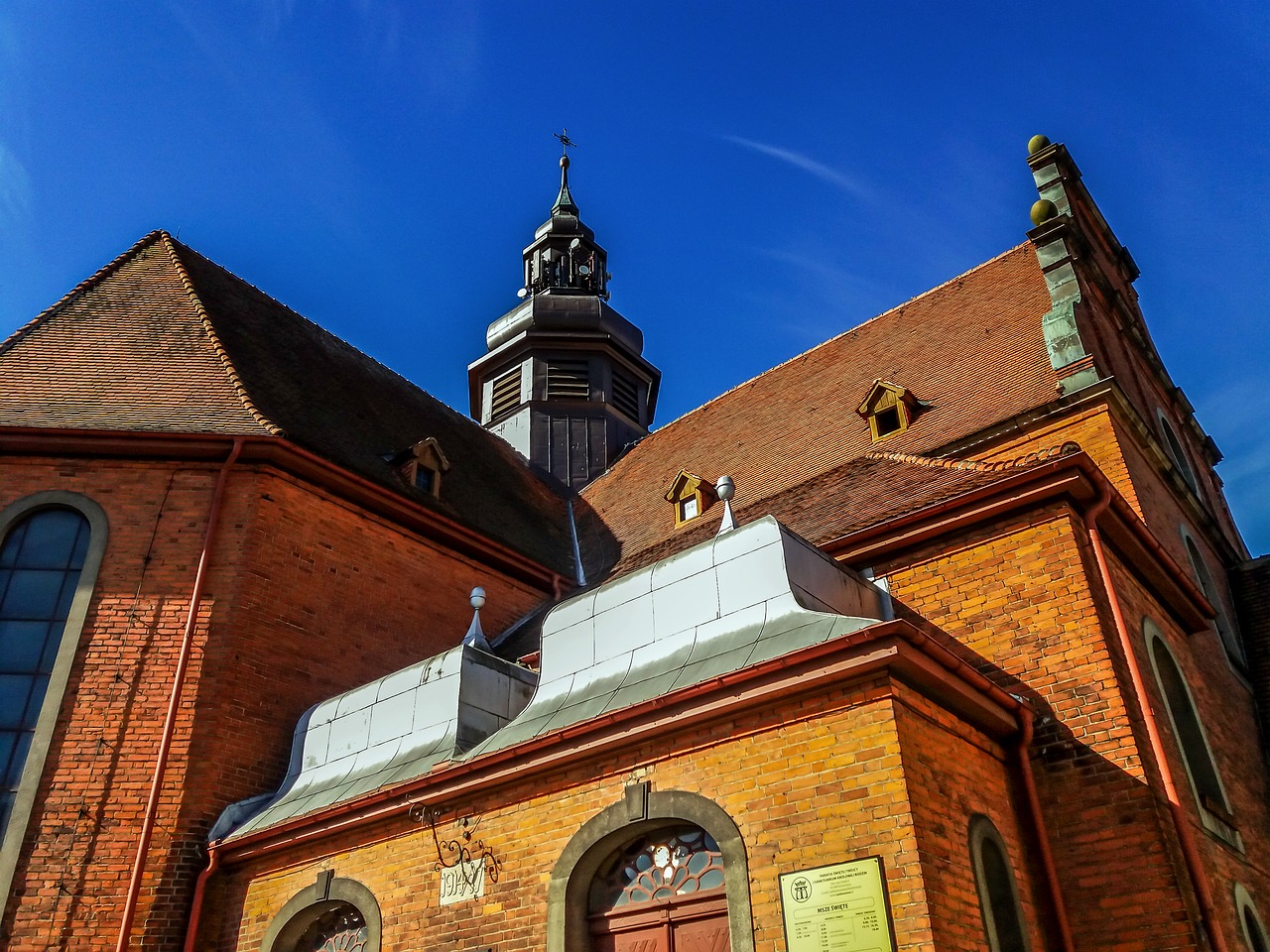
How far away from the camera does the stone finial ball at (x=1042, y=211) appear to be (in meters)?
13.9

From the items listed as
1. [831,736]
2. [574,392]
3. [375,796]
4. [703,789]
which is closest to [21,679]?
[375,796]

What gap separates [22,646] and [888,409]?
9.92 meters

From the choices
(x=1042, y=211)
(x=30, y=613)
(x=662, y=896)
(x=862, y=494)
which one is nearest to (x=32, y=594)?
(x=30, y=613)

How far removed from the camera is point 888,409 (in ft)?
43.9

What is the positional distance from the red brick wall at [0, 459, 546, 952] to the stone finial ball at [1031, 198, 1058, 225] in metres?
9.13

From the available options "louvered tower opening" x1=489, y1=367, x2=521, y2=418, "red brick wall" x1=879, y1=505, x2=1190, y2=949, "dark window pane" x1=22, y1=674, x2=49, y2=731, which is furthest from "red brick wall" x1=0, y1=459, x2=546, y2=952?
"louvered tower opening" x1=489, y1=367, x2=521, y2=418

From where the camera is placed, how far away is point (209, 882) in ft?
30.9

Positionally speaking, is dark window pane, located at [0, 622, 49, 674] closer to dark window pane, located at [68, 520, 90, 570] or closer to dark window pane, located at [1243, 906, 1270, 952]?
dark window pane, located at [68, 520, 90, 570]

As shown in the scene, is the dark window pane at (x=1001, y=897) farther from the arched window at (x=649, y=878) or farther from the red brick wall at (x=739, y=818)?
the arched window at (x=649, y=878)

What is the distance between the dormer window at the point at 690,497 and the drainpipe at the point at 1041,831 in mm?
6535

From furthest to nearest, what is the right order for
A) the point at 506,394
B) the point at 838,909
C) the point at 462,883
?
the point at 506,394 < the point at 462,883 < the point at 838,909

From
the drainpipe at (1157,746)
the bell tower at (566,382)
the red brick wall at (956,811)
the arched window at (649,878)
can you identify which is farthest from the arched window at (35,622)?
the bell tower at (566,382)

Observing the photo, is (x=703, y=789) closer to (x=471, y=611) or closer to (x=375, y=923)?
(x=375, y=923)

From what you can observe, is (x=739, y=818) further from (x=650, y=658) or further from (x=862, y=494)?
(x=862, y=494)
